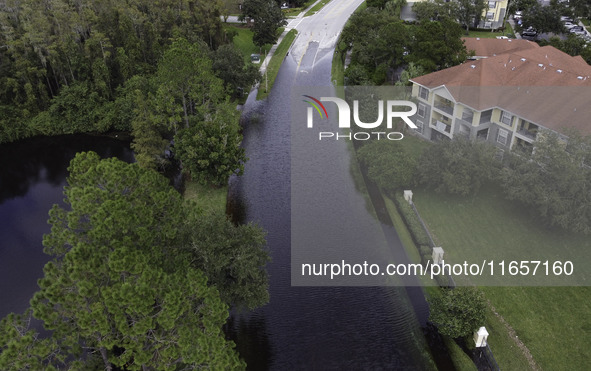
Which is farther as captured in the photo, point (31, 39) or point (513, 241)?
point (31, 39)

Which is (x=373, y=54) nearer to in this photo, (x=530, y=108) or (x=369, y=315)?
(x=530, y=108)

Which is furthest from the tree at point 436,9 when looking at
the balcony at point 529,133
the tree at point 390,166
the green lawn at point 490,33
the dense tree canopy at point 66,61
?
the tree at point 390,166

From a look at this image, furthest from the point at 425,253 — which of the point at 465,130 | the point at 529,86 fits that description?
the point at 529,86

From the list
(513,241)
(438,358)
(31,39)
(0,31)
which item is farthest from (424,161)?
(0,31)

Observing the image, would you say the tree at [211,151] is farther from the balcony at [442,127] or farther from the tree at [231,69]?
the balcony at [442,127]

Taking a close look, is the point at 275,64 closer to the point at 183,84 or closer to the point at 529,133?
the point at 183,84

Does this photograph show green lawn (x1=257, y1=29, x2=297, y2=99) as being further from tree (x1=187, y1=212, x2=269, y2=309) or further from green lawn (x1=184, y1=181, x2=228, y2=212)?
tree (x1=187, y1=212, x2=269, y2=309)
